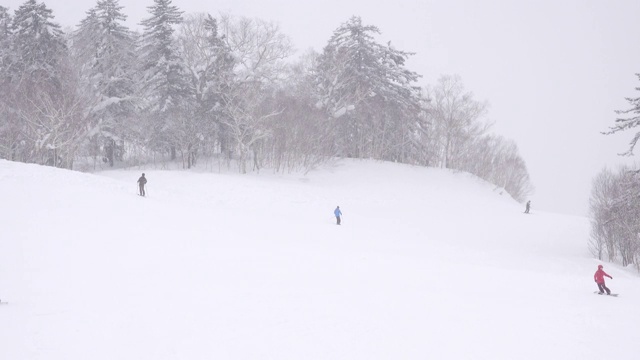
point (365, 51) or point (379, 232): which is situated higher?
point (365, 51)

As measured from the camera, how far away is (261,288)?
43.2 ft

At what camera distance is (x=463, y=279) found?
16.2 metres

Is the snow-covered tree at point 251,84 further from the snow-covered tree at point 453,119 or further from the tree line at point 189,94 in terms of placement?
the snow-covered tree at point 453,119

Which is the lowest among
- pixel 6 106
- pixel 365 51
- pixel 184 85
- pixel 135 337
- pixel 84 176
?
pixel 135 337

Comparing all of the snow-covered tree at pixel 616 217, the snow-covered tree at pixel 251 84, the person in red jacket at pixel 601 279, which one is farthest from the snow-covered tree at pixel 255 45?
the person in red jacket at pixel 601 279

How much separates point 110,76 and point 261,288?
3545 centimetres

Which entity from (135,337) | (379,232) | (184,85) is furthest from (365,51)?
(135,337)

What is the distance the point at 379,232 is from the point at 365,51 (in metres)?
29.8

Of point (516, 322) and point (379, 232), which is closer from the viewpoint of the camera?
point (516, 322)

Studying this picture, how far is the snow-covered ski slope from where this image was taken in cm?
952

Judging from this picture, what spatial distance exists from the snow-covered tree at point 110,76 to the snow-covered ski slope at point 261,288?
12775mm

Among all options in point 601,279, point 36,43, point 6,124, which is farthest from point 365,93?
point 601,279

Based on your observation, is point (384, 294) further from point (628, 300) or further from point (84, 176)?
point (84, 176)

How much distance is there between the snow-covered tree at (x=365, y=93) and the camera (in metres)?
49.7
